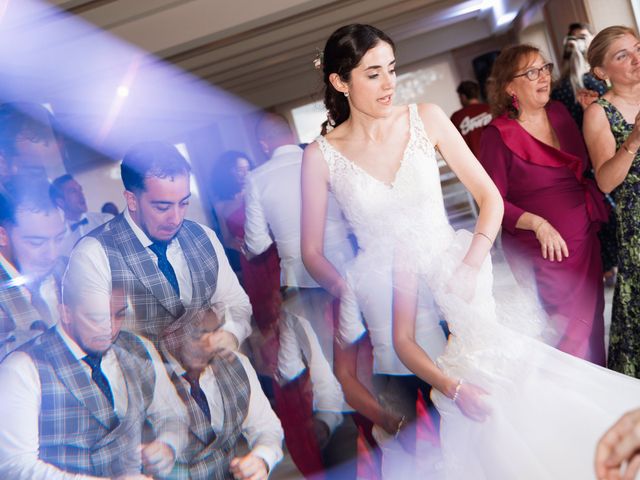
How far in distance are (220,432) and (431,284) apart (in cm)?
48

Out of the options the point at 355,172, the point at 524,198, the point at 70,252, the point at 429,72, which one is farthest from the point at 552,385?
the point at 429,72

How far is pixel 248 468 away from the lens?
115cm

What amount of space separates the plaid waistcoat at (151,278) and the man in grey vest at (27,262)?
8 cm

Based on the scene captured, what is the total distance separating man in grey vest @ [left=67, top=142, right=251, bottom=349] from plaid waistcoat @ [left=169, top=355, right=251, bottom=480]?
0.11 meters

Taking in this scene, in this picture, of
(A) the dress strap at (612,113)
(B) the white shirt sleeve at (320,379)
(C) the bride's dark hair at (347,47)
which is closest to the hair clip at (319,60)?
(C) the bride's dark hair at (347,47)

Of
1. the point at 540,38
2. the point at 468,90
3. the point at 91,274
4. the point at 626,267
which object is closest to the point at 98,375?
the point at 91,274

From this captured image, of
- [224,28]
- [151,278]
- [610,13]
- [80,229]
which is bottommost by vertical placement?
[151,278]

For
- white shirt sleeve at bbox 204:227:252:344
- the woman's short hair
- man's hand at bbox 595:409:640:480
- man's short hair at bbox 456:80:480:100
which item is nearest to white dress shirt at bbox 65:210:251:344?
white shirt sleeve at bbox 204:227:252:344

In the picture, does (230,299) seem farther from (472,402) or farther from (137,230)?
(472,402)

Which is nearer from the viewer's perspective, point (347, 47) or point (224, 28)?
point (347, 47)

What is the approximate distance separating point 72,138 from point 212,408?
1.61ft

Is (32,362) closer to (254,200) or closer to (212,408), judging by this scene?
(212,408)

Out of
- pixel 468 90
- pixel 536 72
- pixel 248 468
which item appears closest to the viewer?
pixel 248 468

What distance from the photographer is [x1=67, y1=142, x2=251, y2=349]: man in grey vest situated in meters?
1.05
